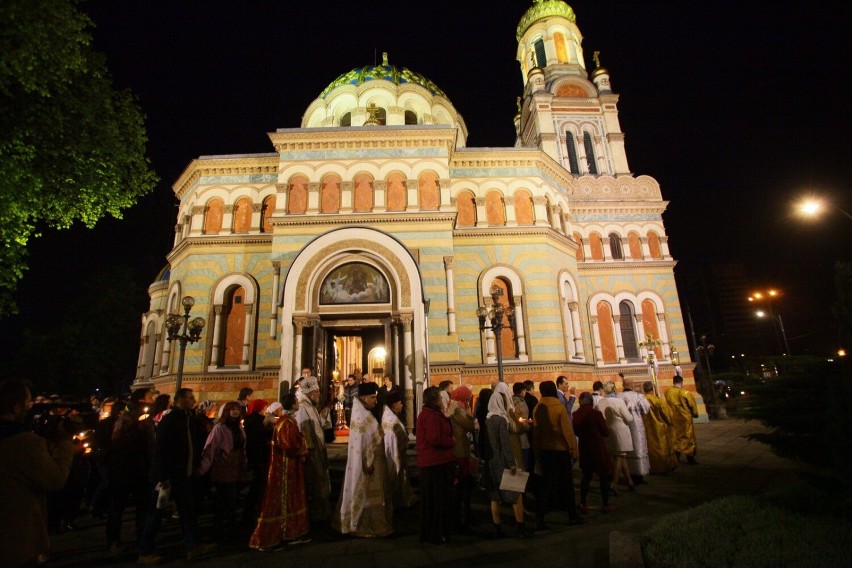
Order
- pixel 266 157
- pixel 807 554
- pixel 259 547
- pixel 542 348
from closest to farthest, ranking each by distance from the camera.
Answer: pixel 807 554 → pixel 259 547 → pixel 542 348 → pixel 266 157

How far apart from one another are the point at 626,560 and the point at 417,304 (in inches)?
442

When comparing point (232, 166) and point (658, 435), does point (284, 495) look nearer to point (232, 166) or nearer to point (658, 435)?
point (658, 435)

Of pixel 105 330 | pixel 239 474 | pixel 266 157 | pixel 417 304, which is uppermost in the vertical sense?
pixel 266 157

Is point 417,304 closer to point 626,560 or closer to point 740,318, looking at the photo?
point 626,560

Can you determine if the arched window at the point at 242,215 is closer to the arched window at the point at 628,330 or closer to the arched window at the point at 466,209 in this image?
the arched window at the point at 466,209

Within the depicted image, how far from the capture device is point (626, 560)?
13.2 ft

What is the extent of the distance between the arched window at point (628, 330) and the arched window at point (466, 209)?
9713 mm

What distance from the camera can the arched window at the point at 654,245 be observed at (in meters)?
23.3

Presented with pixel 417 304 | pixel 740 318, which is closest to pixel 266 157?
pixel 417 304

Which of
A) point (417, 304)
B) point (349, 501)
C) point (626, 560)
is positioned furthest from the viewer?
point (417, 304)

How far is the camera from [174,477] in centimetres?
539

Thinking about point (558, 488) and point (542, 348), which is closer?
point (558, 488)

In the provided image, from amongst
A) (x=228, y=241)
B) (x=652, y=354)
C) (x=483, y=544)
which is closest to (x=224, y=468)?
(x=483, y=544)

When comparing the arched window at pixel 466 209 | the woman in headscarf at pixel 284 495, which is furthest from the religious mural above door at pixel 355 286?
the woman in headscarf at pixel 284 495
